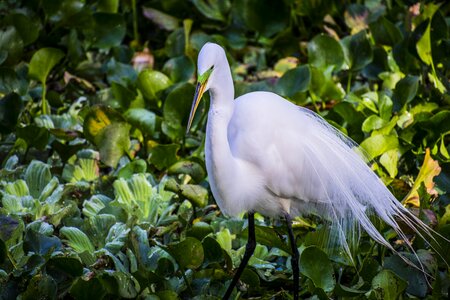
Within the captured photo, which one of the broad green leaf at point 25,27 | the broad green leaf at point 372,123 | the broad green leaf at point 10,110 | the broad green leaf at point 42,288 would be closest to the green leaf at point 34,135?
the broad green leaf at point 10,110

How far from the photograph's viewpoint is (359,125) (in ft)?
11.0

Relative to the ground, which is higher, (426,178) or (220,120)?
(220,120)

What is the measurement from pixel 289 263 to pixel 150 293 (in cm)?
56

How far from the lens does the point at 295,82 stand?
3555 mm

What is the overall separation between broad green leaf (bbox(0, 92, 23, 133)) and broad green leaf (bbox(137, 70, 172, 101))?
22.3 inches

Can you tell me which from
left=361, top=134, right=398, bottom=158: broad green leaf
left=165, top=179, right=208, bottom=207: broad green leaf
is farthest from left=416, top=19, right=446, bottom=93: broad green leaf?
left=165, top=179, right=208, bottom=207: broad green leaf

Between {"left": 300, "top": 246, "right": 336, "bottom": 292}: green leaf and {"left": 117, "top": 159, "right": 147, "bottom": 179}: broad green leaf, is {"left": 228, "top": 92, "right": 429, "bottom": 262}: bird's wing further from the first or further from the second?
{"left": 117, "top": 159, "right": 147, "bottom": 179}: broad green leaf

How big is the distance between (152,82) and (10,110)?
0.63 m

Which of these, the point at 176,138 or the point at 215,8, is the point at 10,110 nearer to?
the point at 176,138

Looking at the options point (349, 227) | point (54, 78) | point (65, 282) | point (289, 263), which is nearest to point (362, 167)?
point (349, 227)

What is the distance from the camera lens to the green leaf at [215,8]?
4.43m

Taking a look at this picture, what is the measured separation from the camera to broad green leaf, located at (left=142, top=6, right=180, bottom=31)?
4.40 meters

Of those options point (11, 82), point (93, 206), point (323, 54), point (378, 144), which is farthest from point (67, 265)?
point (323, 54)

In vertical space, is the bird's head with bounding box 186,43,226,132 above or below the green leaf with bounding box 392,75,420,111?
above
